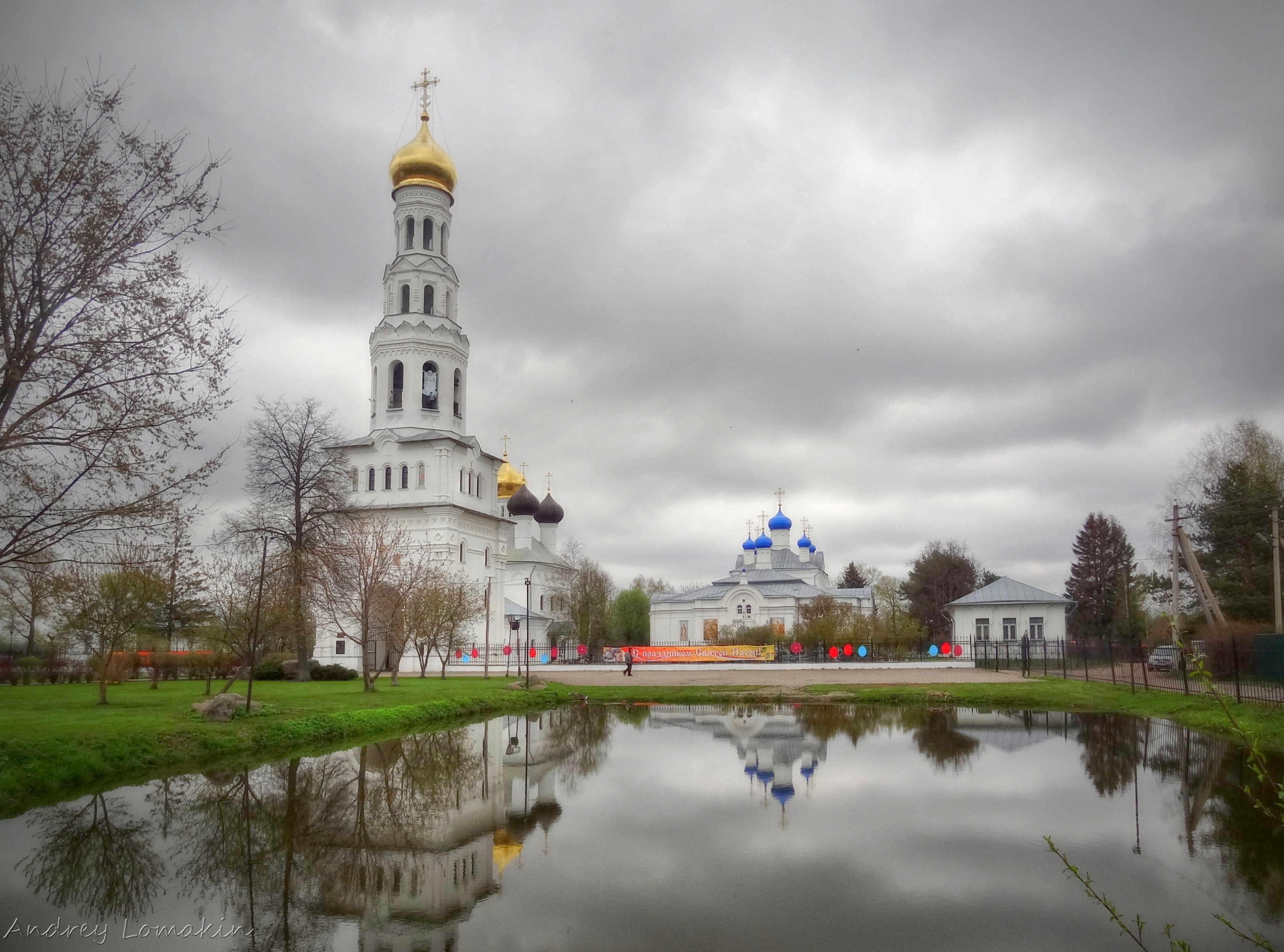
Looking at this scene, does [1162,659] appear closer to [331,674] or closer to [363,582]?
[363,582]

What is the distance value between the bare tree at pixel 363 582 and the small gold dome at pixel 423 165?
74.5 feet

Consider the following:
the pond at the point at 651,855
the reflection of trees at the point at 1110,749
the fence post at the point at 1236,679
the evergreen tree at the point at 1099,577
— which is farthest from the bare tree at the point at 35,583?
the evergreen tree at the point at 1099,577

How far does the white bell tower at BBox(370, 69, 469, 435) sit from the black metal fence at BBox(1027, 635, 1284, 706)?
29893 millimetres

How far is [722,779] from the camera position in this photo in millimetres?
13281

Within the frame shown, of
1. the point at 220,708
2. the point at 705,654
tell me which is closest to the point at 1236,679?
the point at 220,708

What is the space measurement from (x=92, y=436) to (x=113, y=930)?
6.98 meters

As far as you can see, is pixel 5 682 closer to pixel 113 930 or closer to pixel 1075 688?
pixel 113 930

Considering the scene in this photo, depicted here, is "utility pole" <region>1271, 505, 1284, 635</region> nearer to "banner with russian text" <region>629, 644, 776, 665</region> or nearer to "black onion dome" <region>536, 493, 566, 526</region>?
"banner with russian text" <region>629, 644, 776, 665</region>

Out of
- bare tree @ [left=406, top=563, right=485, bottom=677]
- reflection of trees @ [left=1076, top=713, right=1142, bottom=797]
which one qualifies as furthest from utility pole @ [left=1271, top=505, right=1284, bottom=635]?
bare tree @ [left=406, top=563, right=485, bottom=677]

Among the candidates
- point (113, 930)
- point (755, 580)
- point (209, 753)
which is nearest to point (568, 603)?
point (755, 580)

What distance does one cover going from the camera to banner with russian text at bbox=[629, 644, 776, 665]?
46.2 metres

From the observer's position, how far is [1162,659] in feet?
122

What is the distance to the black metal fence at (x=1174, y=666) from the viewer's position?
21.8 meters

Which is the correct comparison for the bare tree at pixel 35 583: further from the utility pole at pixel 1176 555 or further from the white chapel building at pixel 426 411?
the utility pole at pixel 1176 555
